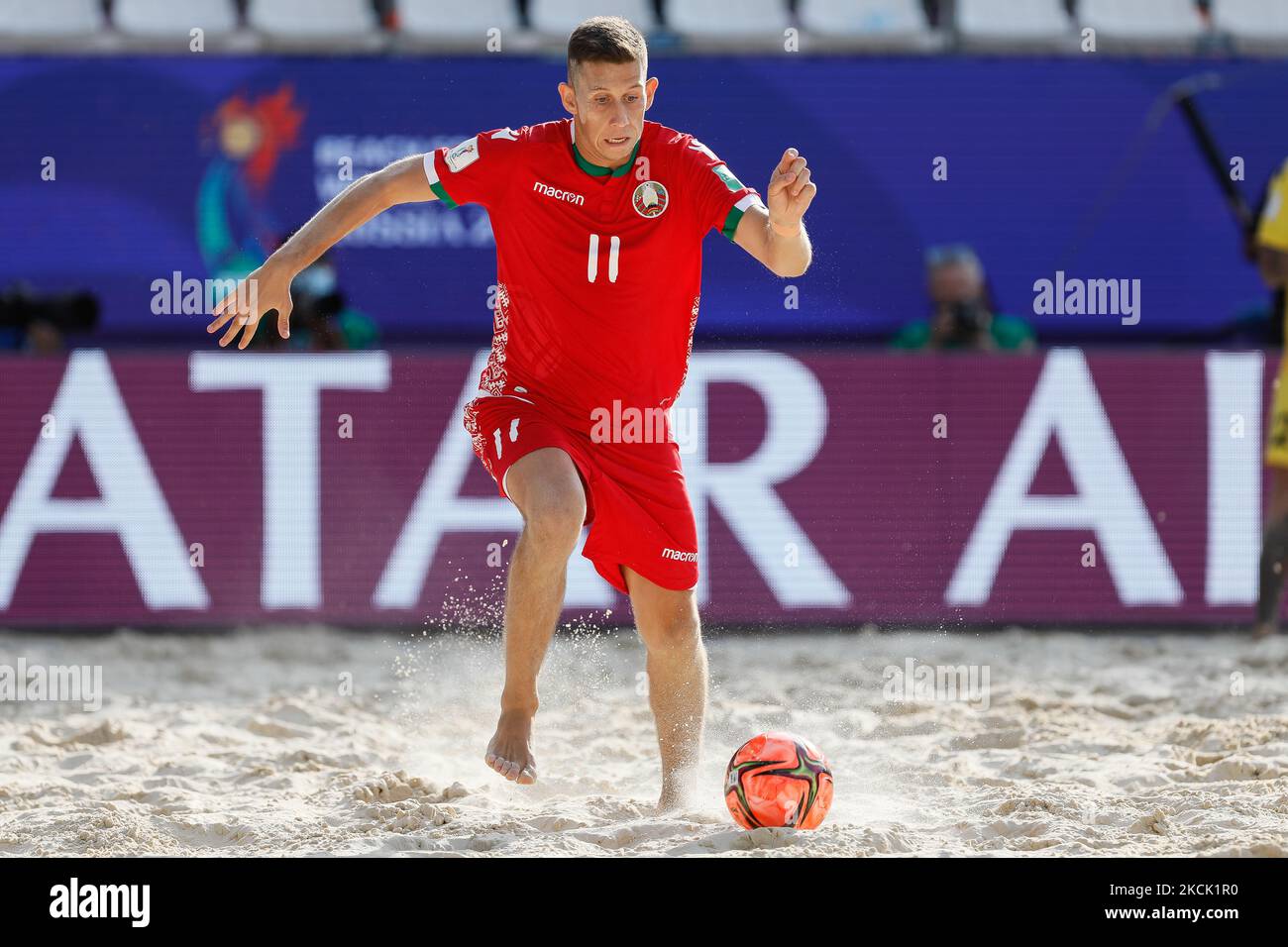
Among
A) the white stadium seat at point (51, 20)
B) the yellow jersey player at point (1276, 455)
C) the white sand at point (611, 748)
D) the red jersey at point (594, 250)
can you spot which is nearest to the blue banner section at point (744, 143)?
the white stadium seat at point (51, 20)

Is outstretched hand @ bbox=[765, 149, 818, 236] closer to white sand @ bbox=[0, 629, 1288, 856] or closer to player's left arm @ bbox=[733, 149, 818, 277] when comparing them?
player's left arm @ bbox=[733, 149, 818, 277]

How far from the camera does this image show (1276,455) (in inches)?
307

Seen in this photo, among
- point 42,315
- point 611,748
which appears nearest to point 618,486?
point 611,748

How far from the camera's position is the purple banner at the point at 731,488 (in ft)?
26.5

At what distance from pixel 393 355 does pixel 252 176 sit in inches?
63.8

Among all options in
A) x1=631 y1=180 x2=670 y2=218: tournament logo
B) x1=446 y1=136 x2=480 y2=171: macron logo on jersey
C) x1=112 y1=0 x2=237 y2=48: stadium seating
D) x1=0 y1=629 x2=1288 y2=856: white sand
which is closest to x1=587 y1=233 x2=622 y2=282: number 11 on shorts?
→ x1=631 y1=180 x2=670 y2=218: tournament logo

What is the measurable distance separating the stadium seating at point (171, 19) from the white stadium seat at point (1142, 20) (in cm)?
477

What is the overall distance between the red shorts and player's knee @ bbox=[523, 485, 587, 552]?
0.62 ft

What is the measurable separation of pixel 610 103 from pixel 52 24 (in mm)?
5855

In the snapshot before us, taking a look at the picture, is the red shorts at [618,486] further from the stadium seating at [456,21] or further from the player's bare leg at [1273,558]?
the stadium seating at [456,21]

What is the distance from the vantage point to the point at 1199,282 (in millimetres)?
9297

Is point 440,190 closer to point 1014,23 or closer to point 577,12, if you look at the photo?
point 577,12

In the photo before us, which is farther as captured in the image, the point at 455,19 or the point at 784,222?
the point at 455,19
